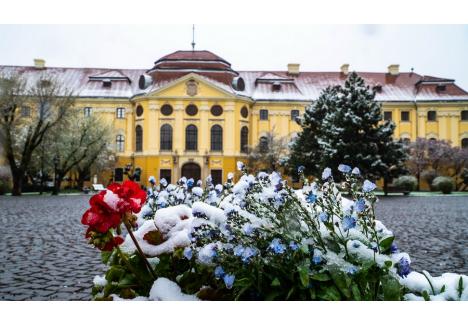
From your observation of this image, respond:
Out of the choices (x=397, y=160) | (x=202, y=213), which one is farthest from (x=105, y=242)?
(x=397, y=160)

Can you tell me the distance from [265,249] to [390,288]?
1.54 feet

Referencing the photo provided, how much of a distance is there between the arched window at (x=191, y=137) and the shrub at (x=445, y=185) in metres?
11.8

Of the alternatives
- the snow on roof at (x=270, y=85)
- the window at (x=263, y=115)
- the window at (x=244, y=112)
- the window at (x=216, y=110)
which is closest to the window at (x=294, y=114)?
the snow on roof at (x=270, y=85)

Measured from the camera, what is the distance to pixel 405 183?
1595 cm

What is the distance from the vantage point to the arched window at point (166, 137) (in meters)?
22.9

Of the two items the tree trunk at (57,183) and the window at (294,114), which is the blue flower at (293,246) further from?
the window at (294,114)

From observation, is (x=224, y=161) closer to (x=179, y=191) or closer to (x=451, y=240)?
(x=451, y=240)

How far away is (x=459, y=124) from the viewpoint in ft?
→ 27.1

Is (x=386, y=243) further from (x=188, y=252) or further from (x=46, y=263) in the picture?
(x=46, y=263)

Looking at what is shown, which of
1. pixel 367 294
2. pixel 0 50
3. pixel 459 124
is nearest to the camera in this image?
pixel 367 294

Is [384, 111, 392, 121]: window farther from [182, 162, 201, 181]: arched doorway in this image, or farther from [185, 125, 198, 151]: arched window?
[185, 125, 198, 151]: arched window

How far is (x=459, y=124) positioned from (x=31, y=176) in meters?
15.3

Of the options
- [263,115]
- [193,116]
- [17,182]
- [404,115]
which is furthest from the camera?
[193,116]

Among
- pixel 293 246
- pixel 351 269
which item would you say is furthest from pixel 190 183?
pixel 351 269
